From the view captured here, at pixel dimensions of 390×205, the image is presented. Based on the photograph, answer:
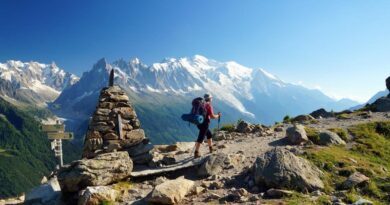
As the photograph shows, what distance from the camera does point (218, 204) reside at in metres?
15.8

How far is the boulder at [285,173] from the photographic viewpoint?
16578 millimetres

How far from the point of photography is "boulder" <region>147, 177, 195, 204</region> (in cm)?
1586

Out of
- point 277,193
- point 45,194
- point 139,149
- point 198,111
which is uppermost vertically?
point 198,111

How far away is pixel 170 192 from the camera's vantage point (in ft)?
52.9

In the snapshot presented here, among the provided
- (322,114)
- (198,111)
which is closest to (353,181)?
(198,111)

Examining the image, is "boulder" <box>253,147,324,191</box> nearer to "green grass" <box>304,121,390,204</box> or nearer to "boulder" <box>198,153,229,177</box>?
"green grass" <box>304,121,390,204</box>

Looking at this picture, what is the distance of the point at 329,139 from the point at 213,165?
10442 millimetres

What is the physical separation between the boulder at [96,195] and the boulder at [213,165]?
4.74 meters

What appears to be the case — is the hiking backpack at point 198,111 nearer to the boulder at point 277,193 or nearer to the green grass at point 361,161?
the green grass at point 361,161

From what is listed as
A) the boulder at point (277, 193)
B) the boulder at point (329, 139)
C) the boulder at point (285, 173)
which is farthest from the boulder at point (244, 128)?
the boulder at point (277, 193)

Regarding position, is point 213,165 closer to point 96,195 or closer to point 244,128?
point 96,195

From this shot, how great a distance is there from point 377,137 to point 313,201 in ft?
63.3

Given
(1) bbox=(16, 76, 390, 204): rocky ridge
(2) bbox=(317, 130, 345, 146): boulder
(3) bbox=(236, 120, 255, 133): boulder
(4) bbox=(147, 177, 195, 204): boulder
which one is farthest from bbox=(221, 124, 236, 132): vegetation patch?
(4) bbox=(147, 177, 195, 204): boulder

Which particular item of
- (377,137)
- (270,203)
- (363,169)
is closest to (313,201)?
(270,203)
